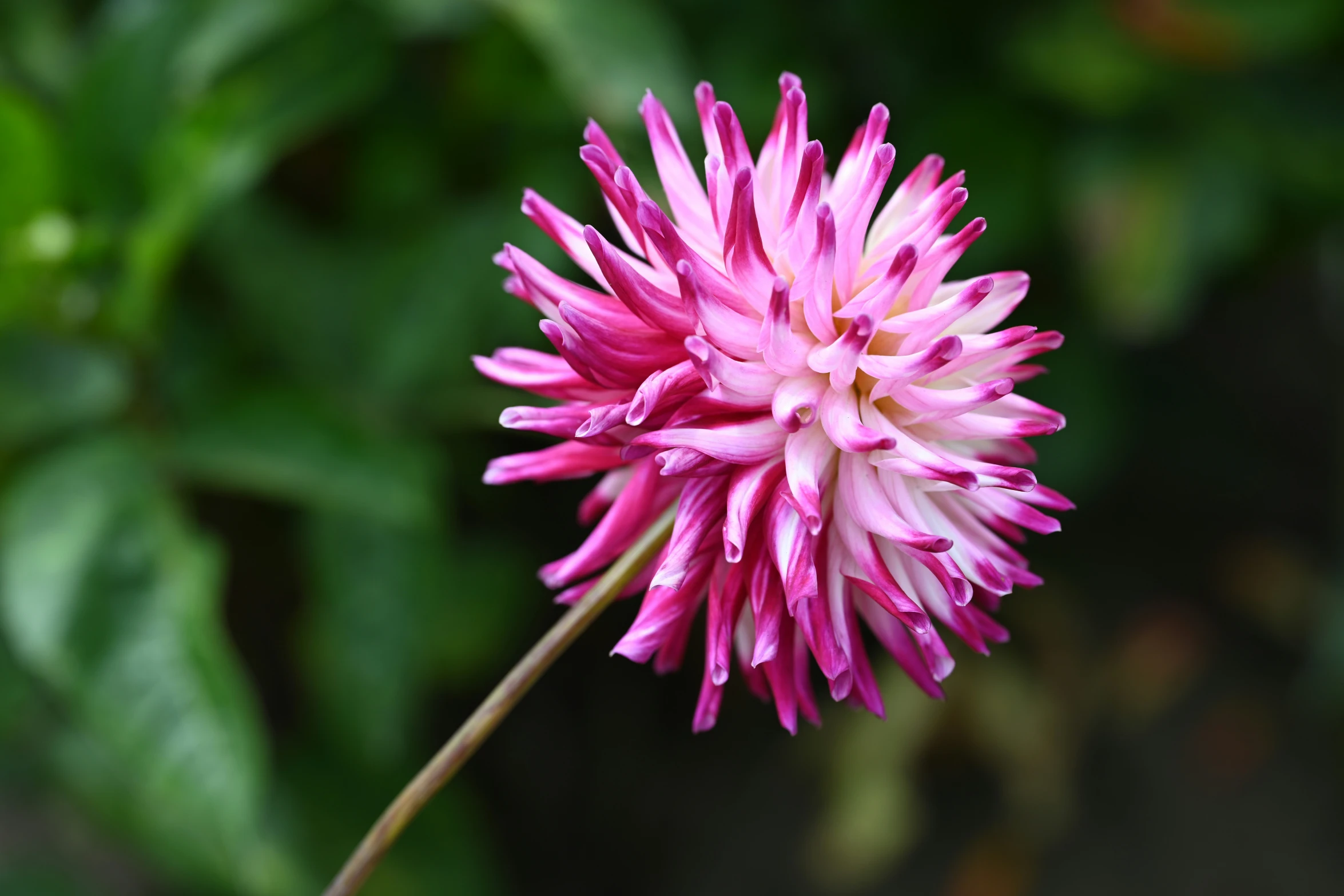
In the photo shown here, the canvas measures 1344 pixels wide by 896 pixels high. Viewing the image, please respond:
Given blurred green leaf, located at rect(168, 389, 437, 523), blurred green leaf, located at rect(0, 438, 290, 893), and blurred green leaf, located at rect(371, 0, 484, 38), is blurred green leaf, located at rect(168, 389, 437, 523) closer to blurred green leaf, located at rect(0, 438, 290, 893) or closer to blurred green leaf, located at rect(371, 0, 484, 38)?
blurred green leaf, located at rect(0, 438, 290, 893)

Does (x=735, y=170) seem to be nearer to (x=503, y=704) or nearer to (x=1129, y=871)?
Answer: (x=503, y=704)

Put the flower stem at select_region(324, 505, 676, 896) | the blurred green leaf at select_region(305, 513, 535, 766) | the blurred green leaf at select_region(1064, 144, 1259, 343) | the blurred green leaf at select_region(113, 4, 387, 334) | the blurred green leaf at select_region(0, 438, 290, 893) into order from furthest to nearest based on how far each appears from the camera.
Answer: the blurred green leaf at select_region(1064, 144, 1259, 343) < the blurred green leaf at select_region(305, 513, 535, 766) < the blurred green leaf at select_region(113, 4, 387, 334) < the blurred green leaf at select_region(0, 438, 290, 893) < the flower stem at select_region(324, 505, 676, 896)

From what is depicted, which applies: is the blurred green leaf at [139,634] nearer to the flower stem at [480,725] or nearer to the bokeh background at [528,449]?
the bokeh background at [528,449]

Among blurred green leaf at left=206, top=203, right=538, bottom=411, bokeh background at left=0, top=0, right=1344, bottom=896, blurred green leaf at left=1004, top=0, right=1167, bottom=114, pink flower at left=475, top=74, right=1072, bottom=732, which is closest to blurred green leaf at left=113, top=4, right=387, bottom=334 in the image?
bokeh background at left=0, top=0, right=1344, bottom=896

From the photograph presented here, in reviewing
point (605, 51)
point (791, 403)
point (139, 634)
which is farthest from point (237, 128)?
point (791, 403)

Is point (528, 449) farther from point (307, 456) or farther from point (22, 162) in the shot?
point (22, 162)
